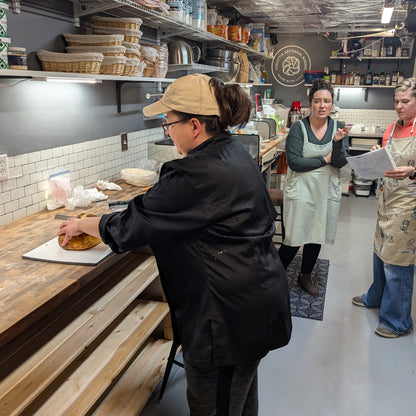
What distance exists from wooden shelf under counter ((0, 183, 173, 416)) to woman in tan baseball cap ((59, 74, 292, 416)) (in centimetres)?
32

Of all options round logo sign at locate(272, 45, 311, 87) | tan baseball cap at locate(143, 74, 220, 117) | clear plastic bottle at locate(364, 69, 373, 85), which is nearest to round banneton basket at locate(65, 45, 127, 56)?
tan baseball cap at locate(143, 74, 220, 117)

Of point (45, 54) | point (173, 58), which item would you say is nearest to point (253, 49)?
point (173, 58)

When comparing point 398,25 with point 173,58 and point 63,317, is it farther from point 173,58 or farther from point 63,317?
point 63,317

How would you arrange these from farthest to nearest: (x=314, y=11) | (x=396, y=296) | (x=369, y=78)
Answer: (x=369, y=78), (x=314, y=11), (x=396, y=296)

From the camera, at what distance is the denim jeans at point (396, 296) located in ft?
9.26

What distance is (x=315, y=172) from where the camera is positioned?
3236 millimetres

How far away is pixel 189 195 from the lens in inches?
50.6

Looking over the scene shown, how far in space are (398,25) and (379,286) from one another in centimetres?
472

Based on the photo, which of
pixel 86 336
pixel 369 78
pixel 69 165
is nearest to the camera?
pixel 86 336

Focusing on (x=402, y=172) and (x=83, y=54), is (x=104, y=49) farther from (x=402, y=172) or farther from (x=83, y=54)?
(x=402, y=172)

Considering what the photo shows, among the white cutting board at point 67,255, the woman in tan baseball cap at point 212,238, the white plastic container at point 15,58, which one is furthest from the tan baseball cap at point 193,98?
the white plastic container at point 15,58

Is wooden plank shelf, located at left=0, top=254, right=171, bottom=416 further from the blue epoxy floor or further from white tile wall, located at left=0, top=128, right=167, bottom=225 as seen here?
white tile wall, located at left=0, top=128, right=167, bottom=225

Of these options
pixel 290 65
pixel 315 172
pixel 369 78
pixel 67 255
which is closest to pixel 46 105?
pixel 67 255

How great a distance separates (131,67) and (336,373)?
2196 mm
